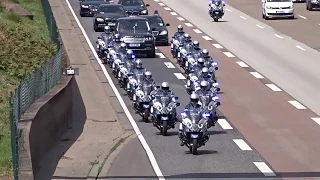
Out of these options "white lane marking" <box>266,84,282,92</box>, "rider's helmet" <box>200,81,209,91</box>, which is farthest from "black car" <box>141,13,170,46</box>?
"rider's helmet" <box>200,81,209,91</box>

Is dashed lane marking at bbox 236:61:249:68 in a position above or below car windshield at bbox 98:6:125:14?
above

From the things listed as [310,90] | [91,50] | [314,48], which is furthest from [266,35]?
[310,90]

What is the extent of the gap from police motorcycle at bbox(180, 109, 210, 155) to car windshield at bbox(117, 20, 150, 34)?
1648 cm

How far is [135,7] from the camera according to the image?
4938cm

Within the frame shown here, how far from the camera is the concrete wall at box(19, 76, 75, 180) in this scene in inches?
639

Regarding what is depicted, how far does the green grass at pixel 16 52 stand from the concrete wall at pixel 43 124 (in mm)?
793

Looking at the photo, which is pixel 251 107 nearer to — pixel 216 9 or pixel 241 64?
pixel 241 64

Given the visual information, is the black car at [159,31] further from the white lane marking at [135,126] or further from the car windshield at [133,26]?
the white lane marking at [135,126]

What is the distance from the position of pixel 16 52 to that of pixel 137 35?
5753 millimetres

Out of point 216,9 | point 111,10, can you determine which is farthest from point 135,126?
point 216,9

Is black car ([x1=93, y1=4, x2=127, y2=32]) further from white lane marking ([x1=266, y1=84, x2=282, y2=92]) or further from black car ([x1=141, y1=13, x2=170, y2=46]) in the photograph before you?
white lane marking ([x1=266, y1=84, x2=282, y2=92])

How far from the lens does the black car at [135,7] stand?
158 ft

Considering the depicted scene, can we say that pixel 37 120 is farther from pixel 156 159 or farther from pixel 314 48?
pixel 314 48

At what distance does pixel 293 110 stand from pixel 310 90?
3.91 m
